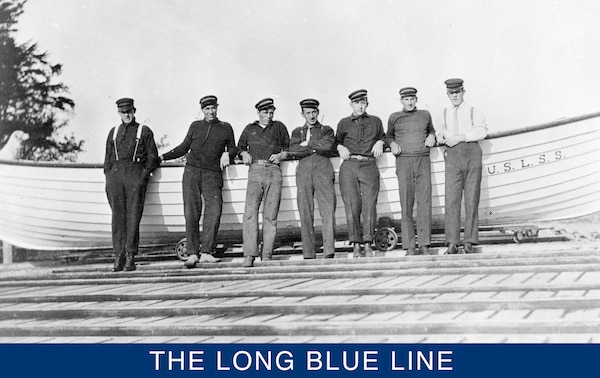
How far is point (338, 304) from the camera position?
3283 mm

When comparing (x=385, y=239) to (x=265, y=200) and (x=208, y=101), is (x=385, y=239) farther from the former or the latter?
(x=208, y=101)

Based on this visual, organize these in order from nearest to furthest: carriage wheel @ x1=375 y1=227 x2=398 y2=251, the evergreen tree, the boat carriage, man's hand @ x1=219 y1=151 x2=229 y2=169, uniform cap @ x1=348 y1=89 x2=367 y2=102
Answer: uniform cap @ x1=348 y1=89 x2=367 y2=102
man's hand @ x1=219 y1=151 x2=229 y2=169
the boat carriage
carriage wheel @ x1=375 y1=227 x2=398 y2=251
the evergreen tree

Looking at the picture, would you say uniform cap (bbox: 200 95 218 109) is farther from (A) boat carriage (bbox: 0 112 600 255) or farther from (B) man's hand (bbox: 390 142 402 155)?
(B) man's hand (bbox: 390 142 402 155)

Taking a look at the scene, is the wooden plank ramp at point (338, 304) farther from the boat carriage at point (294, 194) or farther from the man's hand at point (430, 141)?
the boat carriage at point (294, 194)

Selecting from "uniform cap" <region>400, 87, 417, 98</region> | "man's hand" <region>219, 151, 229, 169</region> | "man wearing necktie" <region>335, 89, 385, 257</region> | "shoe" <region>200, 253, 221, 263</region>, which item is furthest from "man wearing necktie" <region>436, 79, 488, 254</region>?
"shoe" <region>200, 253, 221, 263</region>

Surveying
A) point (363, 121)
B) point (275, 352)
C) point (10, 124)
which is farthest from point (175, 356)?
point (10, 124)

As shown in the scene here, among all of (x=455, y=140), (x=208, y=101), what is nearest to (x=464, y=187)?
(x=455, y=140)

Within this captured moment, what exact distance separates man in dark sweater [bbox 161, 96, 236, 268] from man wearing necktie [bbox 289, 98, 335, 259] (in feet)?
2.32

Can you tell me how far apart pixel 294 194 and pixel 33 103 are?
18.4ft

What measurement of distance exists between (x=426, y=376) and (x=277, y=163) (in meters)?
3.80

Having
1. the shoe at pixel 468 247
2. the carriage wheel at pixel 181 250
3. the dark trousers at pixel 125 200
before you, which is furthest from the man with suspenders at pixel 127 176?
the shoe at pixel 468 247

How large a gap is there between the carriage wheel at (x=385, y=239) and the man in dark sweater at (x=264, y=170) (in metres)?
1.44

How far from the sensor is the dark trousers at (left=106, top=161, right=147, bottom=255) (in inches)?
237

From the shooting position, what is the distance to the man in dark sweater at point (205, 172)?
6039mm
